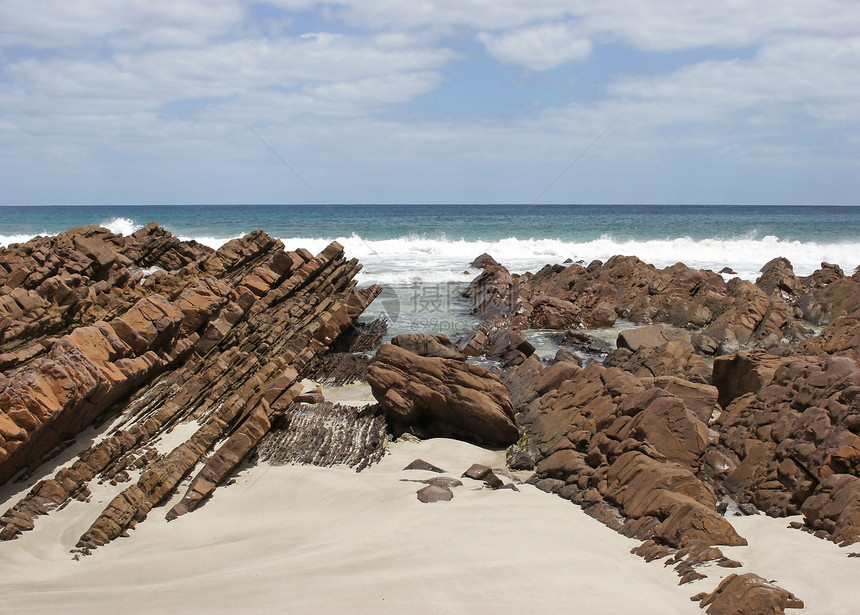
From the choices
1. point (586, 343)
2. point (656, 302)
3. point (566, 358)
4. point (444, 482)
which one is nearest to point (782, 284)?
point (656, 302)

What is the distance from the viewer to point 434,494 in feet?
25.7

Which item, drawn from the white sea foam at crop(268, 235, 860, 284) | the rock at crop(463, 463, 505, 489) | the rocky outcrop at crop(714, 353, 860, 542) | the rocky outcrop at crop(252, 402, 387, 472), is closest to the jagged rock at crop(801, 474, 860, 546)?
the rocky outcrop at crop(714, 353, 860, 542)

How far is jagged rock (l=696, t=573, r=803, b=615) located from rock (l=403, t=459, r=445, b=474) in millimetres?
4458

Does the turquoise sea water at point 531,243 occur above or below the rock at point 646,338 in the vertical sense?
above

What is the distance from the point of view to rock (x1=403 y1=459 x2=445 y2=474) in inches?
358

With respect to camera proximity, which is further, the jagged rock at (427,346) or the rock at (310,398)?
the jagged rock at (427,346)

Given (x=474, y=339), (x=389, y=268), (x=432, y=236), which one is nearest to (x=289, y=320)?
(x=474, y=339)

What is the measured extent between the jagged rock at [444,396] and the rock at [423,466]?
1.35 meters

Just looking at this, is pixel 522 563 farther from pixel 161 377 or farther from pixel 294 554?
pixel 161 377

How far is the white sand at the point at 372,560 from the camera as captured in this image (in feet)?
17.7

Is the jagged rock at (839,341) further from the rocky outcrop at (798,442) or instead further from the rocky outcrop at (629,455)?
the rocky outcrop at (629,455)

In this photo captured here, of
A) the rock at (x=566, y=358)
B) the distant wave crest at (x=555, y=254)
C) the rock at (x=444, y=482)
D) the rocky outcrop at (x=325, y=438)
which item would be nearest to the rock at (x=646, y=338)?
the rock at (x=566, y=358)

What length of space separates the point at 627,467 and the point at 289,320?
24.7 feet

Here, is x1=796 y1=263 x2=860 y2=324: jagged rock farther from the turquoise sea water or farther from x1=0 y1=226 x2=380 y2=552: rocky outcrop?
x1=0 y1=226 x2=380 y2=552: rocky outcrop
